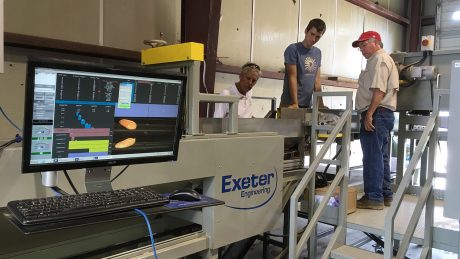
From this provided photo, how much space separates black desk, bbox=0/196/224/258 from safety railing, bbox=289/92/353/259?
2.41 ft

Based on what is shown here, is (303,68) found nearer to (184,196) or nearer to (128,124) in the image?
(184,196)

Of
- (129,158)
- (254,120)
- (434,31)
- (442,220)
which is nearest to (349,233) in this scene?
(442,220)

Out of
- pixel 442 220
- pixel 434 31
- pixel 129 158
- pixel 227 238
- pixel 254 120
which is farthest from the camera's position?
pixel 434 31

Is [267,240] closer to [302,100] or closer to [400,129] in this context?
[302,100]

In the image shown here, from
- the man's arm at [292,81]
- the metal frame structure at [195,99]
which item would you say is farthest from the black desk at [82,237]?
the man's arm at [292,81]

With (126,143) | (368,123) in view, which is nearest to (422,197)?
(368,123)

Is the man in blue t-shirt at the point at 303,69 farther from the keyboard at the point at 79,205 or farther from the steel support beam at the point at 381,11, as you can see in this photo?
the steel support beam at the point at 381,11

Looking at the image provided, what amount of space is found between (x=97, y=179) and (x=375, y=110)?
2.16 m

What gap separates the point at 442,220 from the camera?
9.32 feet

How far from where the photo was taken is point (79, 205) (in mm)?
1209

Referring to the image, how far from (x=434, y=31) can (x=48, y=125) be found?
8.83 meters

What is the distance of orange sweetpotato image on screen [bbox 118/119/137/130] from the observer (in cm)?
138

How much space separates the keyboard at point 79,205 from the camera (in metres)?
1.10

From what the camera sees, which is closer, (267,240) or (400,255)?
(400,255)
